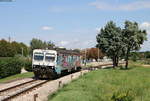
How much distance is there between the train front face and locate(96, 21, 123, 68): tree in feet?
92.0

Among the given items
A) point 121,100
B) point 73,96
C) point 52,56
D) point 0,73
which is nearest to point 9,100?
point 73,96

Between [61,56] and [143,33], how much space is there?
29.8 m

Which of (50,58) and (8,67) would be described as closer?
(50,58)

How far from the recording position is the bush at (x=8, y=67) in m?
44.0

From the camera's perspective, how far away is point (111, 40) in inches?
2415

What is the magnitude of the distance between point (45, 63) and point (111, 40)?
29730 millimetres

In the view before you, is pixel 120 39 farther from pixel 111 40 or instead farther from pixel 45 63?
pixel 45 63

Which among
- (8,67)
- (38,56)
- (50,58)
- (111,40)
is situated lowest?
(8,67)

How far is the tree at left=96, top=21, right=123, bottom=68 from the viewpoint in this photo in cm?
6031

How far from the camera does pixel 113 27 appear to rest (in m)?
61.9

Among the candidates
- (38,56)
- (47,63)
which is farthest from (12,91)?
(38,56)

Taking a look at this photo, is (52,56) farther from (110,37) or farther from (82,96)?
(110,37)

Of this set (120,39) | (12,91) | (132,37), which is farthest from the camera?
(120,39)

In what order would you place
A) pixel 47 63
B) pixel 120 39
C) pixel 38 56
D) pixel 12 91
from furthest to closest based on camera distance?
1. pixel 120 39
2. pixel 38 56
3. pixel 47 63
4. pixel 12 91
